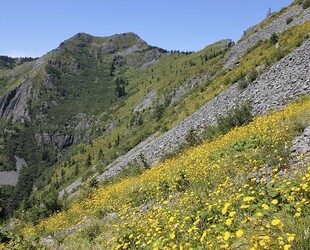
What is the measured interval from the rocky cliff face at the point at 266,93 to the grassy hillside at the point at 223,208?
305 inches

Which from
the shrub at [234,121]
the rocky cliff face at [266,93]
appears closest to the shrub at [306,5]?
the rocky cliff face at [266,93]

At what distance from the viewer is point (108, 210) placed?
1251 cm

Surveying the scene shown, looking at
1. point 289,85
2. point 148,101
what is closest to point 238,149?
point 289,85

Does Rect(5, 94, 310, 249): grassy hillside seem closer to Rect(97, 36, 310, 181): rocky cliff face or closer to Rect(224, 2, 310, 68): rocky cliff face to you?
Rect(97, 36, 310, 181): rocky cliff face

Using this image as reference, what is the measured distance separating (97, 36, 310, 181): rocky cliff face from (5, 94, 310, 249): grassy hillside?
25.4ft

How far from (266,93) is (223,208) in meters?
18.7

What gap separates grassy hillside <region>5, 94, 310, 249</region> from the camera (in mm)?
4695

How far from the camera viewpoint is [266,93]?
74.9ft

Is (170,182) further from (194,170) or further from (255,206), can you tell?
(255,206)

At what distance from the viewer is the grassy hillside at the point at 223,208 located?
4695mm

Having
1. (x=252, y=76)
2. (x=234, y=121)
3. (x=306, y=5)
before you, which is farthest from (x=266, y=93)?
(x=306, y=5)

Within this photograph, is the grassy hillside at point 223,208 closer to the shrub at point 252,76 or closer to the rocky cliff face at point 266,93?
the rocky cliff face at point 266,93

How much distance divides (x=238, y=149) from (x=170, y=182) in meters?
2.79

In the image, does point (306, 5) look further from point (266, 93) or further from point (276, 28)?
point (266, 93)
